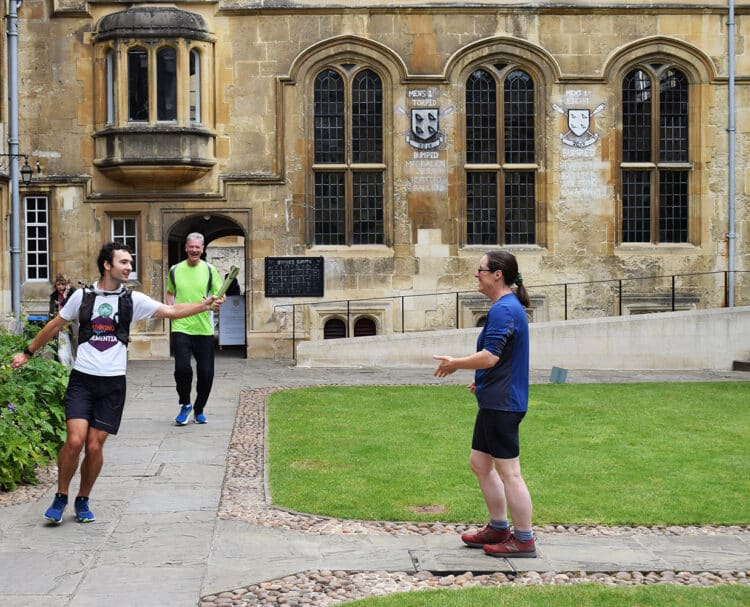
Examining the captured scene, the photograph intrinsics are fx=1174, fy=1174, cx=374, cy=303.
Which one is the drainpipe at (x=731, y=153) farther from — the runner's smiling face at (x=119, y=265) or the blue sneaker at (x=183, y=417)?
the runner's smiling face at (x=119, y=265)

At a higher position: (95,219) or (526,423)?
(95,219)

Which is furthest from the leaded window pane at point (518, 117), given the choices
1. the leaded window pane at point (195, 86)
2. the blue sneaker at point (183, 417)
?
the blue sneaker at point (183, 417)

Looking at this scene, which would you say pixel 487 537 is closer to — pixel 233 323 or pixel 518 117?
pixel 518 117

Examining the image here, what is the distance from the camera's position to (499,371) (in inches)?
272

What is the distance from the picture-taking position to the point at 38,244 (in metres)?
22.9

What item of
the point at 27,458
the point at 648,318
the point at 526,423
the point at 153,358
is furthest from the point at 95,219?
the point at 27,458

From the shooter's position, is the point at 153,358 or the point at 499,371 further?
the point at 153,358

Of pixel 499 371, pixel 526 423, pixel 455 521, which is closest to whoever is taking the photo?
pixel 499 371

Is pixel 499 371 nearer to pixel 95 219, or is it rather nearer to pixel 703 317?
pixel 703 317

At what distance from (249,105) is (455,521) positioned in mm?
16191

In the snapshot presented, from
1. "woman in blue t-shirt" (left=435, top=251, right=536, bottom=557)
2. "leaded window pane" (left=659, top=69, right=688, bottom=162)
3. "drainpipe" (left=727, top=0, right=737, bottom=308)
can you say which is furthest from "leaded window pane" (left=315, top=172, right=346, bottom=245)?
"woman in blue t-shirt" (left=435, top=251, right=536, bottom=557)

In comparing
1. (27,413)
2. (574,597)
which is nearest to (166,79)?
(27,413)

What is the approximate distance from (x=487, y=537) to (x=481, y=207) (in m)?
17.0

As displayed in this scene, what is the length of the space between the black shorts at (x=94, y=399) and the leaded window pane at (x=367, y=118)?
15.9 metres
